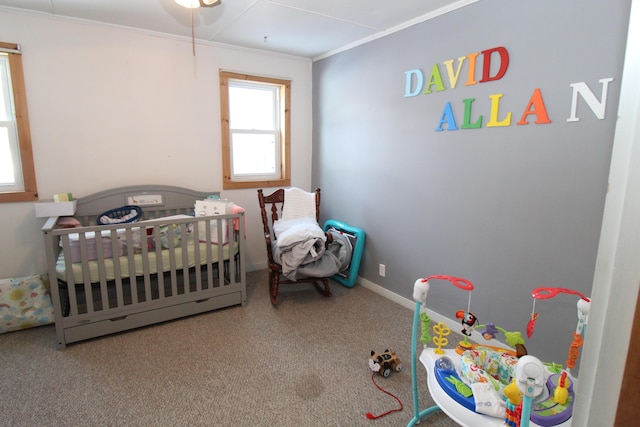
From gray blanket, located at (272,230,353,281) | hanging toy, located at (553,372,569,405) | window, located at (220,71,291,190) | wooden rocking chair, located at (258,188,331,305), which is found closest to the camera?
hanging toy, located at (553,372,569,405)

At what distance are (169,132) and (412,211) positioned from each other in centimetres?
225

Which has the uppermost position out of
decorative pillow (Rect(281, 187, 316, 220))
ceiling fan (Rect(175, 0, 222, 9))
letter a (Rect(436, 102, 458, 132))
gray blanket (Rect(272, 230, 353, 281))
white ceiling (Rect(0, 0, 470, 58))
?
white ceiling (Rect(0, 0, 470, 58))

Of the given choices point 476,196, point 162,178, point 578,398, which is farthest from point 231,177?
point 578,398

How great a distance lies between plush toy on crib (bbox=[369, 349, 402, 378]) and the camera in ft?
6.66

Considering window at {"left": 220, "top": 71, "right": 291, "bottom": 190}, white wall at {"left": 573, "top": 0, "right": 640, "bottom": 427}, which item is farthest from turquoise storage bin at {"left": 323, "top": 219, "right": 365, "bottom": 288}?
white wall at {"left": 573, "top": 0, "right": 640, "bottom": 427}

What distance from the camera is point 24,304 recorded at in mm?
2467

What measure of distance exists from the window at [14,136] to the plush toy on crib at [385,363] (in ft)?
9.12

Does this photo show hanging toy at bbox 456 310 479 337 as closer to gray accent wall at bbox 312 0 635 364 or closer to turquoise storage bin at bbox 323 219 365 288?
gray accent wall at bbox 312 0 635 364

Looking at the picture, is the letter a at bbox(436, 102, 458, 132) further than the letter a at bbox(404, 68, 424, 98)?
No

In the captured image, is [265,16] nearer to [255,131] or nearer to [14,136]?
[255,131]

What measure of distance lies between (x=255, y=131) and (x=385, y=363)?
2.62 metres

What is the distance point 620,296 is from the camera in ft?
1.35

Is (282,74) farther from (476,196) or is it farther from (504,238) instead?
(504,238)

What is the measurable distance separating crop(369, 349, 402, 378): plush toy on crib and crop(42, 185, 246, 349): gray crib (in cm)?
127
